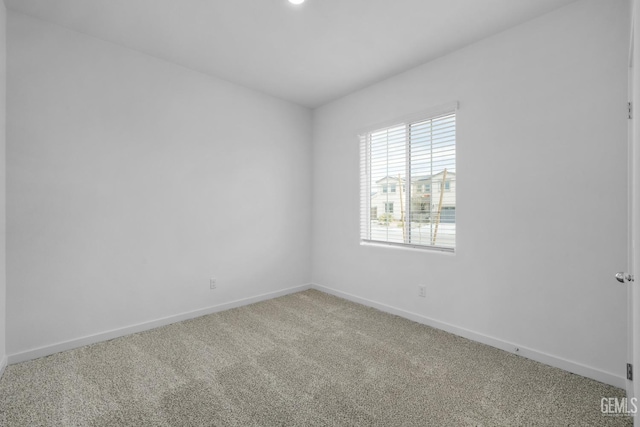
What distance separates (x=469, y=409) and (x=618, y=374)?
1.10 metres

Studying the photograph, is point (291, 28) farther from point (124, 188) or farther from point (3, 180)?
Answer: point (3, 180)

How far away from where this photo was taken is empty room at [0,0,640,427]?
195 centimetres

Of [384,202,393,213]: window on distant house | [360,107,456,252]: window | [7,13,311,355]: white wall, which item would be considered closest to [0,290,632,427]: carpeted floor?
[7,13,311,355]: white wall

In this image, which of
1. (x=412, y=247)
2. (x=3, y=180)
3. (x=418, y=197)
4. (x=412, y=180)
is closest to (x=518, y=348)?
(x=412, y=247)

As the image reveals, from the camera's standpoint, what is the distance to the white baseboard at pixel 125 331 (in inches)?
91.8

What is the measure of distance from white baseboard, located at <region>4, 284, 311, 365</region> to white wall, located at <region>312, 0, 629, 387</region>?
1862 millimetres

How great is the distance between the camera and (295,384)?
2.03 metres

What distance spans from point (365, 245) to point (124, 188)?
259cm

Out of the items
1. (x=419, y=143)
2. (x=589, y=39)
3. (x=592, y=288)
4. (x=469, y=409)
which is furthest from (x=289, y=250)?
(x=589, y=39)

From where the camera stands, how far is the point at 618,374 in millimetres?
1986

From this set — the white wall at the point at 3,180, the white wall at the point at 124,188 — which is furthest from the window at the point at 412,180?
the white wall at the point at 3,180

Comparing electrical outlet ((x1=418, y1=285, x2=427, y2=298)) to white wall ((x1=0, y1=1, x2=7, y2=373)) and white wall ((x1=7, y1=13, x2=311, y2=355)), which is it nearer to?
white wall ((x1=7, y1=13, x2=311, y2=355))

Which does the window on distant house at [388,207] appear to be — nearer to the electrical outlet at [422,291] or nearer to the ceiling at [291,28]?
the electrical outlet at [422,291]

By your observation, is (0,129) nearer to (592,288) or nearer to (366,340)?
(366,340)
